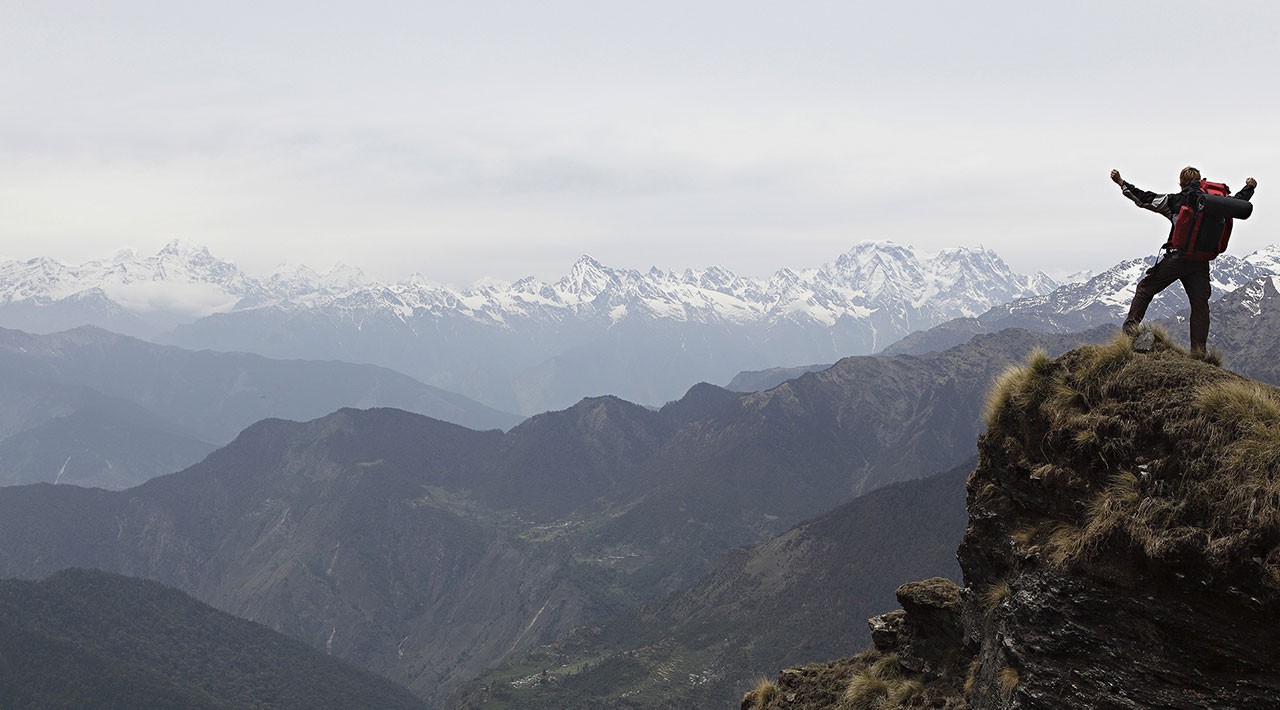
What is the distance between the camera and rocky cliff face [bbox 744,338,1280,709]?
546 inches

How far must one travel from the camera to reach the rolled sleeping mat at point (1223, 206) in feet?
60.5

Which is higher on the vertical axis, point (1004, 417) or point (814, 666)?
point (1004, 417)

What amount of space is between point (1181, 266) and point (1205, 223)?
1.16 meters

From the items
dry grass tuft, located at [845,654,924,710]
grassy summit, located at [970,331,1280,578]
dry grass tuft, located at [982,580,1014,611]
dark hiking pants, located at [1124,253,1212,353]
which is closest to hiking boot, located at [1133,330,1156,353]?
grassy summit, located at [970,331,1280,578]

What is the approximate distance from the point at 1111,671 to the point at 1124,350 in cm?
723

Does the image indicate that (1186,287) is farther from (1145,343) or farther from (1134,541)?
(1134,541)

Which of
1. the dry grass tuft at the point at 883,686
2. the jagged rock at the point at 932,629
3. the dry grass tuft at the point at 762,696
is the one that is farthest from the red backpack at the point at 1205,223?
the dry grass tuft at the point at 762,696

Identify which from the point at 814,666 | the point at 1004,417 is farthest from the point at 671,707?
the point at 1004,417

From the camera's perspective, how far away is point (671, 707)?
187375 mm

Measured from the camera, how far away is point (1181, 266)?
1977 cm

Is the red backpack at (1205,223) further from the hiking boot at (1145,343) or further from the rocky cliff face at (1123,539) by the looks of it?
the rocky cliff face at (1123,539)

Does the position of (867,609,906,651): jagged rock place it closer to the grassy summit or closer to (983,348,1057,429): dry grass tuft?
the grassy summit

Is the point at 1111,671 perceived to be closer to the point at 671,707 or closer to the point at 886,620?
the point at 886,620

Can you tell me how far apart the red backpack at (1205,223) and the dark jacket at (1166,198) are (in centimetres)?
18
